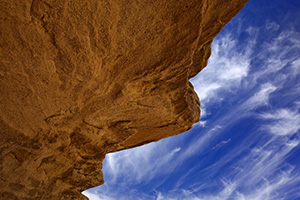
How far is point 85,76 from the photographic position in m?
3.72

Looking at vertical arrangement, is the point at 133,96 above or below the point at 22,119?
above

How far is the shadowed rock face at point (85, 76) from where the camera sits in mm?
3016

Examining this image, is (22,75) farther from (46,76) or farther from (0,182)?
(0,182)

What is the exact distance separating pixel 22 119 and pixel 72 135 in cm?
122

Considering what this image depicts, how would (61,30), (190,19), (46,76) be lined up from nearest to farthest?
(61,30) → (190,19) → (46,76)

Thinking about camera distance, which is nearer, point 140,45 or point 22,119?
point 140,45

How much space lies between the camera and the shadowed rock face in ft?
9.89

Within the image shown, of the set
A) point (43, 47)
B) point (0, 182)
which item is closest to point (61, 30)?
point (43, 47)

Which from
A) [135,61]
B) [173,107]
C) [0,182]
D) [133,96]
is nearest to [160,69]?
[135,61]

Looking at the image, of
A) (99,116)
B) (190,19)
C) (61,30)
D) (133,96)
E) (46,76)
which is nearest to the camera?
(61,30)

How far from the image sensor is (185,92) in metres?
4.54

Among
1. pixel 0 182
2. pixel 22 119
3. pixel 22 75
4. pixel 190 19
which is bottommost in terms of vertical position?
pixel 0 182

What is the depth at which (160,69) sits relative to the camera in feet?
12.8

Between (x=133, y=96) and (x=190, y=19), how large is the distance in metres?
1.95
